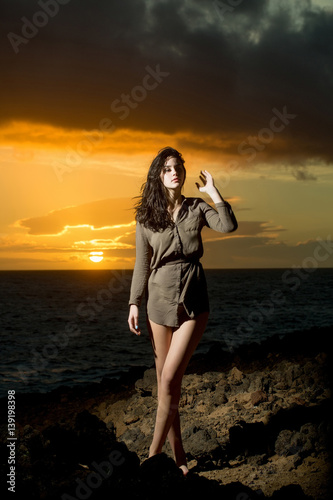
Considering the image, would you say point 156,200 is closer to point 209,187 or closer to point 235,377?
point 209,187

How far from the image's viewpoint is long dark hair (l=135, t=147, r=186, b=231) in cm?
427

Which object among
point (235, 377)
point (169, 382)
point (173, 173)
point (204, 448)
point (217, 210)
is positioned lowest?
point (204, 448)

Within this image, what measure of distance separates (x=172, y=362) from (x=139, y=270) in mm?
802

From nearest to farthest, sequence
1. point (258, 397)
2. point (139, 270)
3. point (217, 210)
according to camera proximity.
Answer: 1. point (217, 210)
2. point (139, 270)
3. point (258, 397)

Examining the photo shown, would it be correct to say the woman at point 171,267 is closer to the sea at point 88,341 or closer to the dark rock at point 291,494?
the dark rock at point 291,494

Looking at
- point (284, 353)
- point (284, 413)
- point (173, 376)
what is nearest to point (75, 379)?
point (284, 353)

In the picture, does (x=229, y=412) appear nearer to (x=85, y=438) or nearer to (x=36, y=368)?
(x=85, y=438)

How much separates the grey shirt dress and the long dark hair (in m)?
0.06

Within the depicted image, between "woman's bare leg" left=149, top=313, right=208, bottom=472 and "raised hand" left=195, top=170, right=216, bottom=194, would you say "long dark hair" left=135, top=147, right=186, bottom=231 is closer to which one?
"raised hand" left=195, top=170, right=216, bottom=194

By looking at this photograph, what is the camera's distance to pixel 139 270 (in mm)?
4383

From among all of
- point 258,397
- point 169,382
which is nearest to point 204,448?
point 258,397

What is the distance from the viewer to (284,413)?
235 inches

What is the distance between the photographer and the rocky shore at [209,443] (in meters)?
3.73

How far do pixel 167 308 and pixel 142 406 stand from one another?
3467mm
